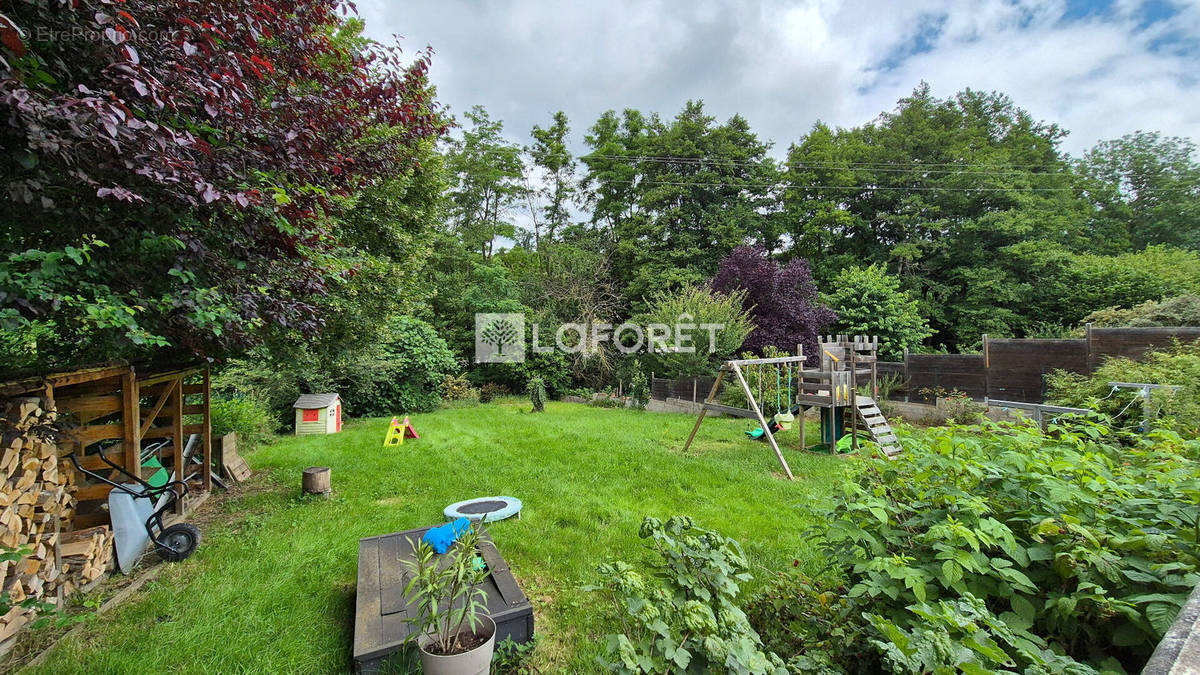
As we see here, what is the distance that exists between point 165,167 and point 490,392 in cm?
1113

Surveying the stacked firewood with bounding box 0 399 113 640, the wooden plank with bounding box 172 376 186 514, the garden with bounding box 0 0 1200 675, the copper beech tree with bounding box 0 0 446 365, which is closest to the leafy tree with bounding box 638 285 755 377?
the garden with bounding box 0 0 1200 675

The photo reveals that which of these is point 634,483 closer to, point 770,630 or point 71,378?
point 770,630

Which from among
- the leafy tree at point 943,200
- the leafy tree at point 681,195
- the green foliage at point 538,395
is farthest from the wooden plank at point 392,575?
the leafy tree at point 943,200

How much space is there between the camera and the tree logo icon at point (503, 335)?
13.2 m

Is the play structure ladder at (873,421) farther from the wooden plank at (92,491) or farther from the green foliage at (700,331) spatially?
the wooden plank at (92,491)

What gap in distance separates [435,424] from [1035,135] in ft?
78.6

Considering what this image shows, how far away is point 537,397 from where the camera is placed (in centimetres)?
1055

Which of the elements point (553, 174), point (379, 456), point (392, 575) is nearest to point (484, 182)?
point (553, 174)

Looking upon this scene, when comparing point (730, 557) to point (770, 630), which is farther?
point (770, 630)

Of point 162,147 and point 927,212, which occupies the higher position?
→ point 927,212

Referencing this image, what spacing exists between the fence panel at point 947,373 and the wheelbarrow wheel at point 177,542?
35.6 ft

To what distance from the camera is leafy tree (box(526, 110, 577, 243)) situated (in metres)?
18.8

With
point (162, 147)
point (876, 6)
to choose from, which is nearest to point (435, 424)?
point (162, 147)

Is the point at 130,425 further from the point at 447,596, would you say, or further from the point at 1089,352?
the point at 1089,352
